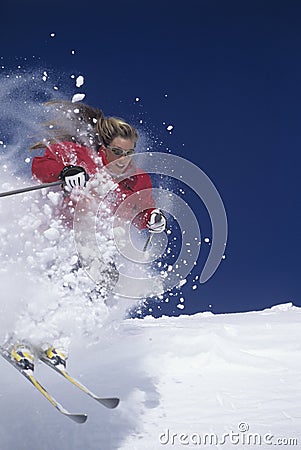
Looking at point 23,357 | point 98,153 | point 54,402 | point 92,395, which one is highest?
point 98,153

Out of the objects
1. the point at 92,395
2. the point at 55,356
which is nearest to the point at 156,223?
the point at 55,356

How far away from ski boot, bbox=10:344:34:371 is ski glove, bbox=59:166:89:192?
3.04ft

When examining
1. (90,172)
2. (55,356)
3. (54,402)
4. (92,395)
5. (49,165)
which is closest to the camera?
(54,402)

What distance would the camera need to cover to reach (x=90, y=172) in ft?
11.5

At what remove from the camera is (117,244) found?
150 inches

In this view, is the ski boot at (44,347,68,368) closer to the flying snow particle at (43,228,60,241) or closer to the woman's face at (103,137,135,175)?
the flying snow particle at (43,228,60,241)

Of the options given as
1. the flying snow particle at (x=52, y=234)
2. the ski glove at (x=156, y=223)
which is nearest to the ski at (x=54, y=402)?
the flying snow particle at (x=52, y=234)

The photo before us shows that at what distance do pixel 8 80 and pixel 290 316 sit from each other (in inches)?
134

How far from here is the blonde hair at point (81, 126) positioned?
348 cm

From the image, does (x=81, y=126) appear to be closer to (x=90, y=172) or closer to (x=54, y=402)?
(x=90, y=172)

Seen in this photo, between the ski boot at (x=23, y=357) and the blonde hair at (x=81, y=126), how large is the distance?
118 centimetres

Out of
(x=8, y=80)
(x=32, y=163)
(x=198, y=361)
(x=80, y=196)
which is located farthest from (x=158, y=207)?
(x=8, y=80)

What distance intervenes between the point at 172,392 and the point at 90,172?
4.67 feet

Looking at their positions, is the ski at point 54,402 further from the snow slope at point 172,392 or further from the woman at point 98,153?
the woman at point 98,153
